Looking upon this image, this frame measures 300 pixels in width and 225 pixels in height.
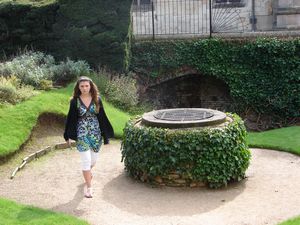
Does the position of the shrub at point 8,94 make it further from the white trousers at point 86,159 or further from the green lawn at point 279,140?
the green lawn at point 279,140

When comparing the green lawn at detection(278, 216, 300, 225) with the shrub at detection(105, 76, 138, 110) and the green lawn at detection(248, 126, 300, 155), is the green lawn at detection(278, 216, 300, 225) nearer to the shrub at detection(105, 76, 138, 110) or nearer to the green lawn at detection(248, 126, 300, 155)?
the green lawn at detection(248, 126, 300, 155)

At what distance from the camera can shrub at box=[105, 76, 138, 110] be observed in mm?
14859

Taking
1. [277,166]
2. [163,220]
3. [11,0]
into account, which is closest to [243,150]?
[277,166]

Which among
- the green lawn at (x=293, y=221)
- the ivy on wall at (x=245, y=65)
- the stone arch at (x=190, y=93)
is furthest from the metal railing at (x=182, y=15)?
the green lawn at (x=293, y=221)

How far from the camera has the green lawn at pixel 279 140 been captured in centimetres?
1122

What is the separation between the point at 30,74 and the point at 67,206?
7.00m

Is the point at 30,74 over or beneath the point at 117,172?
over

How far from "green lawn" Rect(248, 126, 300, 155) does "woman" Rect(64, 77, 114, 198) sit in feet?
15.5

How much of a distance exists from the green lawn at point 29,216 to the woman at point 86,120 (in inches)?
39.4

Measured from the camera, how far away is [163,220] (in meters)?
7.16

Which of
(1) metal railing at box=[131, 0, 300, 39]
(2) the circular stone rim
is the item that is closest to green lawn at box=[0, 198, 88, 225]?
(2) the circular stone rim

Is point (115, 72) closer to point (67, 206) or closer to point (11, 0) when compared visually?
point (11, 0)

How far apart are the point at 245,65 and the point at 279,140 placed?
5016 millimetres

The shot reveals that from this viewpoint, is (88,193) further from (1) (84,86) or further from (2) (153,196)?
(1) (84,86)
